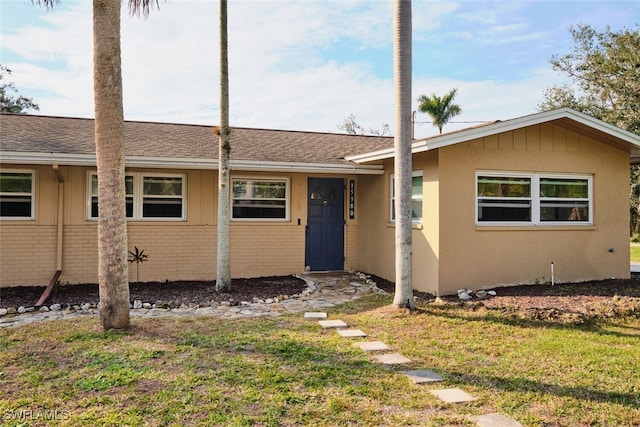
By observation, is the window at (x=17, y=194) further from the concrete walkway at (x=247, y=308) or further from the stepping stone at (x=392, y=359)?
the stepping stone at (x=392, y=359)

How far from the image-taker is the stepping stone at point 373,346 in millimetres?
5094

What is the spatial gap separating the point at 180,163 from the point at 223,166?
1.02 m

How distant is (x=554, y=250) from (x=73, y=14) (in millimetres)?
9343

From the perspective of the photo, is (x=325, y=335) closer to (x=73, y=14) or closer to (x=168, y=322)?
(x=168, y=322)

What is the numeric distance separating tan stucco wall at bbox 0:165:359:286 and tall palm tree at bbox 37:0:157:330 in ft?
13.4

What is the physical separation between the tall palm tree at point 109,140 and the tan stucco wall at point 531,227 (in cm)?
519

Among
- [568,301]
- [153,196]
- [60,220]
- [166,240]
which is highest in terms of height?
[153,196]

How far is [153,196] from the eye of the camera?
31.7 feet

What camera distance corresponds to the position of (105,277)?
18.3 feet

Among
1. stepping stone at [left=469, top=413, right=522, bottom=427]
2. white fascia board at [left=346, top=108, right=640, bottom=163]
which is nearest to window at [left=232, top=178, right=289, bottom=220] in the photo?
white fascia board at [left=346, top=108, right=640, bottom=163]

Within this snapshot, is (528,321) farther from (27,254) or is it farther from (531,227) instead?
Result: (27,254)

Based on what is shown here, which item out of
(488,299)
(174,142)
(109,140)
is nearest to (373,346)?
(488,299)

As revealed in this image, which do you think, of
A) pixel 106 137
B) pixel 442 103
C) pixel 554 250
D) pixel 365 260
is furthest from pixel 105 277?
pixel 442 103

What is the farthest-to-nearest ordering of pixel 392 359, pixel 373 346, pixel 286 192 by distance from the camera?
pixel 286 192
pixel 373 346
pixel 392 359
